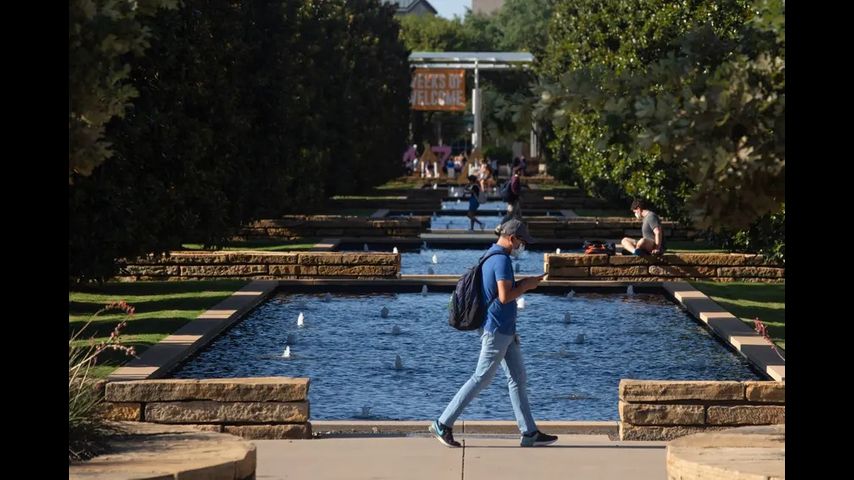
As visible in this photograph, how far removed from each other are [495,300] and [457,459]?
4.52 feet

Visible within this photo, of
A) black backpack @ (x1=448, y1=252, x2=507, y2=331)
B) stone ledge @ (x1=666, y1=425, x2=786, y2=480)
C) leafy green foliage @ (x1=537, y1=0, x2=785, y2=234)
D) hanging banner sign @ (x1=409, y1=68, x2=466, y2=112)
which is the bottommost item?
stone ledge @ (x1=666, y1=425, x2=786, y2=480)

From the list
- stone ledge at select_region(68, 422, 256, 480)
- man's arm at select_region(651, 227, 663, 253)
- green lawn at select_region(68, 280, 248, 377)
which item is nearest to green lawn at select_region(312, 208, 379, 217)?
man's arm at select_region(651, 227, 663, 253)

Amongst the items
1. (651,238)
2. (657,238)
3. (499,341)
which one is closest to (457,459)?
(499,341)

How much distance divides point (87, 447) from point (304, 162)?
29.1 metres

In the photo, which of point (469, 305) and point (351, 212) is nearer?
point (469, 305)

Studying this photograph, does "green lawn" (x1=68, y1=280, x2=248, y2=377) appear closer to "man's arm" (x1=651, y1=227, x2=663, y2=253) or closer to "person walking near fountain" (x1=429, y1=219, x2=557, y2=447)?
"person walking near fountain" (x1=429, y1=219, x2=557, y2=447)

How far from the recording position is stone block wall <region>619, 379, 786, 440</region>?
12.8 metres

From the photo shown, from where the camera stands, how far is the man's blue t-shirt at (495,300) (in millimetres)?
12516

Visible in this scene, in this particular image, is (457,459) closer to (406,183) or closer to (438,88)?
Answer: (406,183)

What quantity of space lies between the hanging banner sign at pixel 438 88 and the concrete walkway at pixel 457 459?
7221 centimetres

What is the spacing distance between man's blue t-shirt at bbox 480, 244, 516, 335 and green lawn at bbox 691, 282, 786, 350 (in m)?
7.33

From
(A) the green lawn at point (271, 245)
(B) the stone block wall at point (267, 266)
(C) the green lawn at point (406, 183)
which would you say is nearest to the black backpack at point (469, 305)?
(B) the stone block wall at point (267, 266)

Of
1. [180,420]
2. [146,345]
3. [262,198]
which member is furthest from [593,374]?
[262,198]

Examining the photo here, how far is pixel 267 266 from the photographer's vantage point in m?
27.1
